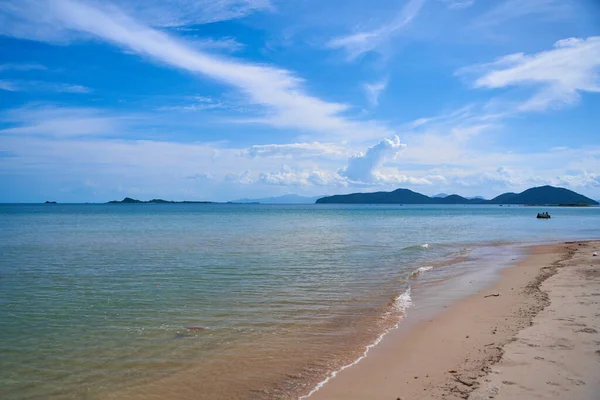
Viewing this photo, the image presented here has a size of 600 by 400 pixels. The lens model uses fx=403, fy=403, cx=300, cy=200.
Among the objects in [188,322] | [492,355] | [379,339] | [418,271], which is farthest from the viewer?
[418,271]

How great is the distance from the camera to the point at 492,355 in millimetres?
7445

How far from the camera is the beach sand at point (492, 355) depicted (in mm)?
6086

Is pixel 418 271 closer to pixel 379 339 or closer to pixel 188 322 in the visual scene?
pixel 379 339

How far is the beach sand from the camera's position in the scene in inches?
240

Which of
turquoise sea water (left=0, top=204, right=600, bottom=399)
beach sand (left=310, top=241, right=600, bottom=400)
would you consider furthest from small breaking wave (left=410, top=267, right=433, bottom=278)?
beach sand (left=310, top=241, right=600, bottom=400)

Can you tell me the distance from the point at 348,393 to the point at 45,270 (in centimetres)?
1751

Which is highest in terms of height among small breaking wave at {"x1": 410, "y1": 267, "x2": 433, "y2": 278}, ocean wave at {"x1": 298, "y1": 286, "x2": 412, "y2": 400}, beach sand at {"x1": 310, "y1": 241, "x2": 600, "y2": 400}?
beach sand at {"x1": 310, "y1": 241, "x2": 600, "y2": 400}

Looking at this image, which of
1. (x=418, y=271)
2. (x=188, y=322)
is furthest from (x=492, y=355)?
(x=418, y=271)

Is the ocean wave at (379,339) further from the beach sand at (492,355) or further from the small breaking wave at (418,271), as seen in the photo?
the small breaking wave at (418,271)

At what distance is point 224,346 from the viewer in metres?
8.86

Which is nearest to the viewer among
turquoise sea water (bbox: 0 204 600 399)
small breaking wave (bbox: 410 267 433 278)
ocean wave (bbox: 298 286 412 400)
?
ocean wave (bbox: 298 286 412 400)

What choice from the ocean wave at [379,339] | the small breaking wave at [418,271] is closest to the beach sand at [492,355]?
the ocean wave at [379,339]

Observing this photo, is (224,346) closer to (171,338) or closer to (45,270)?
(171,338)

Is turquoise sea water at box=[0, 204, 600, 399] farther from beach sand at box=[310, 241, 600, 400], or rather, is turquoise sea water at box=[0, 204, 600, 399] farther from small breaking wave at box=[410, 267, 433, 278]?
beach sand at box=[310, 241, 600, 400]
